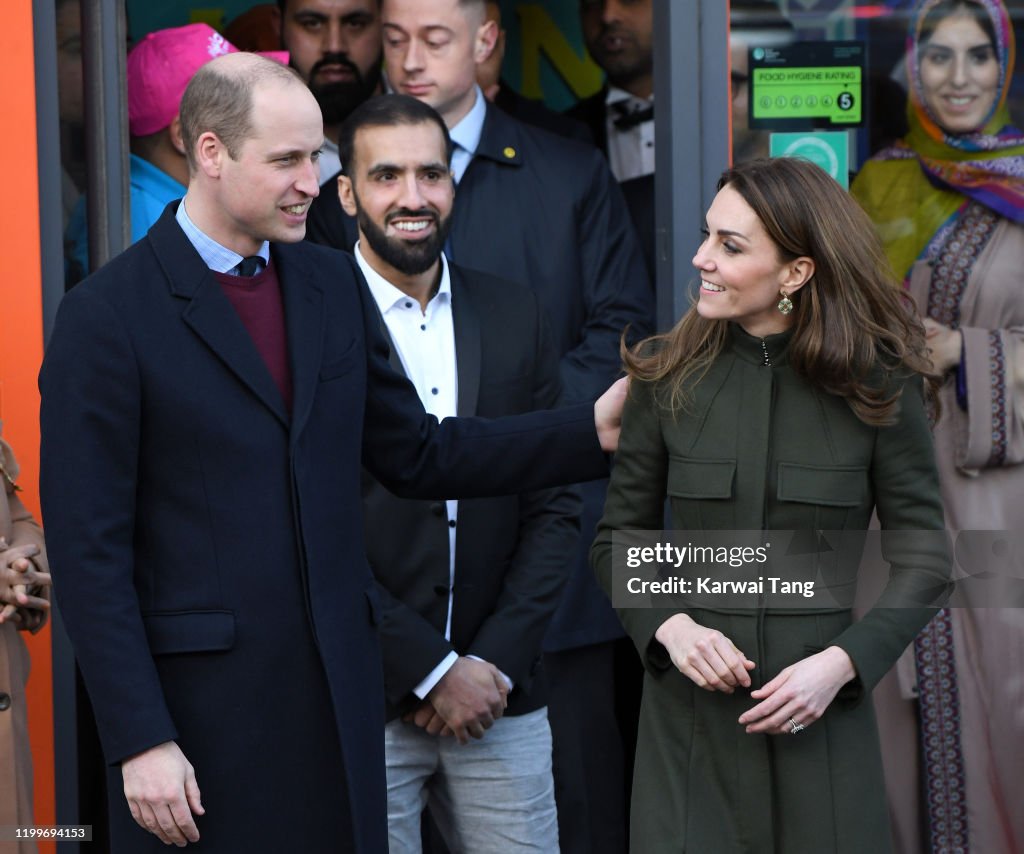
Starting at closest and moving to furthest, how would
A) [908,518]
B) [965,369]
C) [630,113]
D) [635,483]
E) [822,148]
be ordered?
[908,518]
[635,483]
[965,369]
[822,148]
[630,113]

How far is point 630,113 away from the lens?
5512 mm

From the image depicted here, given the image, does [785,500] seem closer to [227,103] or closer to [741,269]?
[741,269]

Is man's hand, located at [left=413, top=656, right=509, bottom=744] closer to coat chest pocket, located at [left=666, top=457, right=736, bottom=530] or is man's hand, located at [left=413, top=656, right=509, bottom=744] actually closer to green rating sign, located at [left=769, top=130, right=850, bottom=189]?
coat chest pocket, located at [left=666, top=457, right=736, bottom=530]

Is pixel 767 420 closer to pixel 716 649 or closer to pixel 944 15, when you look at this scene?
pixel 716 649

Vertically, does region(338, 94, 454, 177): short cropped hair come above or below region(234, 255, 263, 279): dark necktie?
above

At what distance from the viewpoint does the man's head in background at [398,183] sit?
3.91 metres

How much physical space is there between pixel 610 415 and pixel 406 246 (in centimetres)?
77

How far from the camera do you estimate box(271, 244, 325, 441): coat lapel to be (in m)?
2.94

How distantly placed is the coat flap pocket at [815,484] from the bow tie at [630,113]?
261 centimetres

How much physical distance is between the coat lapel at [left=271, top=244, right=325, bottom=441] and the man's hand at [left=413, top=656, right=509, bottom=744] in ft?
3.14

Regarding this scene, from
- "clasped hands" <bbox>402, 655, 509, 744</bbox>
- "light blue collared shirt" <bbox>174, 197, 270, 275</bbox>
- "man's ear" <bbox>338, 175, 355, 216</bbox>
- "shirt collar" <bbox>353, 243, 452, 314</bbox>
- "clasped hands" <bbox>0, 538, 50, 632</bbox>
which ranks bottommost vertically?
"clasped hands" <bbox>402, 655, 509, 744</bbox>

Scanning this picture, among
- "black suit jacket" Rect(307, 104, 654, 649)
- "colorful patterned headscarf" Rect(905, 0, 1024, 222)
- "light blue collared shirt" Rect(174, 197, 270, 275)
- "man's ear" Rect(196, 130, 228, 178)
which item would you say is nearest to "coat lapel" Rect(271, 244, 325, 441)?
"light blue collared shirt" Rect(174, 197, 270, 275)

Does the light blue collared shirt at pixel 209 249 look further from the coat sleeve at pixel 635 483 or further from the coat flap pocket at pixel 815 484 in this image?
the coat flap pocket at pixel 815 484

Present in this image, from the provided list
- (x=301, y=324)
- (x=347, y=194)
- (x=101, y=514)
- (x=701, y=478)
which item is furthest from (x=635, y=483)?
(x=347, y=194)
